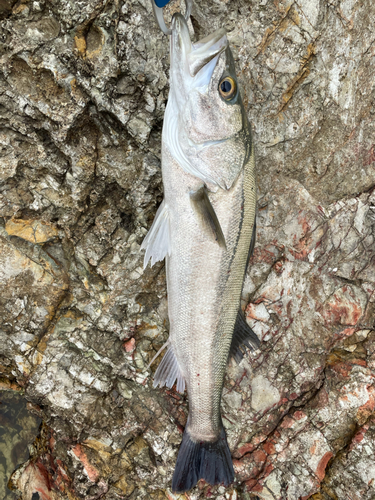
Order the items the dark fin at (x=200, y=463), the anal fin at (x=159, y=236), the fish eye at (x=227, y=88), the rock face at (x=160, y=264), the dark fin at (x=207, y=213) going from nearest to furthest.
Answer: the fish eye at (x=227, y=88) < the dark fin at (x=207, y=213) < the anal fin at (x=159, y=236) < the rock face at (x=160, y=264) < the dark fin at (x=200, y=463)

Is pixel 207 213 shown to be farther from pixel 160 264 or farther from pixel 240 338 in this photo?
pixel 240 338

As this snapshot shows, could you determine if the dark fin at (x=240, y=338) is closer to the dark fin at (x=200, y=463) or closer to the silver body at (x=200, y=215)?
the silver body at (x=200, y=215)

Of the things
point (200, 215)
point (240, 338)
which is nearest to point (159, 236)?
point (200, 215)

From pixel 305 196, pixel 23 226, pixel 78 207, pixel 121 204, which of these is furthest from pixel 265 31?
pixel 23 226

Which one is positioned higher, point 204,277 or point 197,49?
point 197,49

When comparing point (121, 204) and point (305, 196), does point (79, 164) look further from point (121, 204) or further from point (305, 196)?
point (305, 196)

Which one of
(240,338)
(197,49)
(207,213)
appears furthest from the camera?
(240,338)

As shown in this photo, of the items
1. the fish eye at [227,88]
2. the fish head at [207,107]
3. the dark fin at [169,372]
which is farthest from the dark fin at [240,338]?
the fish eye at [227,88]
